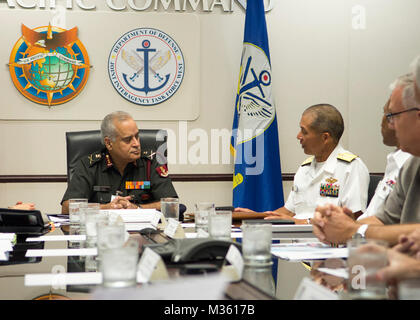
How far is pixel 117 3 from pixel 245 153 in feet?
5.84

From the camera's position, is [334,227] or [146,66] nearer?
[334,227]

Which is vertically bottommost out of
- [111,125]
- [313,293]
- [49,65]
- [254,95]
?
[313,293]

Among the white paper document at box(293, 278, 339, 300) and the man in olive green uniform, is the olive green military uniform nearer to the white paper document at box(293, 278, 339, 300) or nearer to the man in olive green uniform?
the man in olive green uniform

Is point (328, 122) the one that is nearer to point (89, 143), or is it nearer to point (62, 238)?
point (89, 143)

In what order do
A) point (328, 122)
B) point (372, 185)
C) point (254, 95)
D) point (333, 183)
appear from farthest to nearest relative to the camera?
point (254, 95) → point (328, 122) → point (333, 183) → point (372, 185)

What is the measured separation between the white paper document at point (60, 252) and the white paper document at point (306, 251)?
581 mm

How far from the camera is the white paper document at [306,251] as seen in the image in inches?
64.1

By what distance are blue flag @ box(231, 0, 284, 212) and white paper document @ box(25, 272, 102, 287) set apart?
137 inches

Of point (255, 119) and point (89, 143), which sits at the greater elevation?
point (255, 119)

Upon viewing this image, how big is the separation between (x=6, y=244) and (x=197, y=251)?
0.87m

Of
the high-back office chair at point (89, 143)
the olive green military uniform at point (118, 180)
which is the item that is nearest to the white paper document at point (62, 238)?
the olive green military uniform at point (118, 180)

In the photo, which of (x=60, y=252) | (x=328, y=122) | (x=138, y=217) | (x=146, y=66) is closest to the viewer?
(x=60, y=252)

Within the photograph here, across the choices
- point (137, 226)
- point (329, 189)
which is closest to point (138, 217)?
point (137, 226)

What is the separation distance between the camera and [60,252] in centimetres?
174
